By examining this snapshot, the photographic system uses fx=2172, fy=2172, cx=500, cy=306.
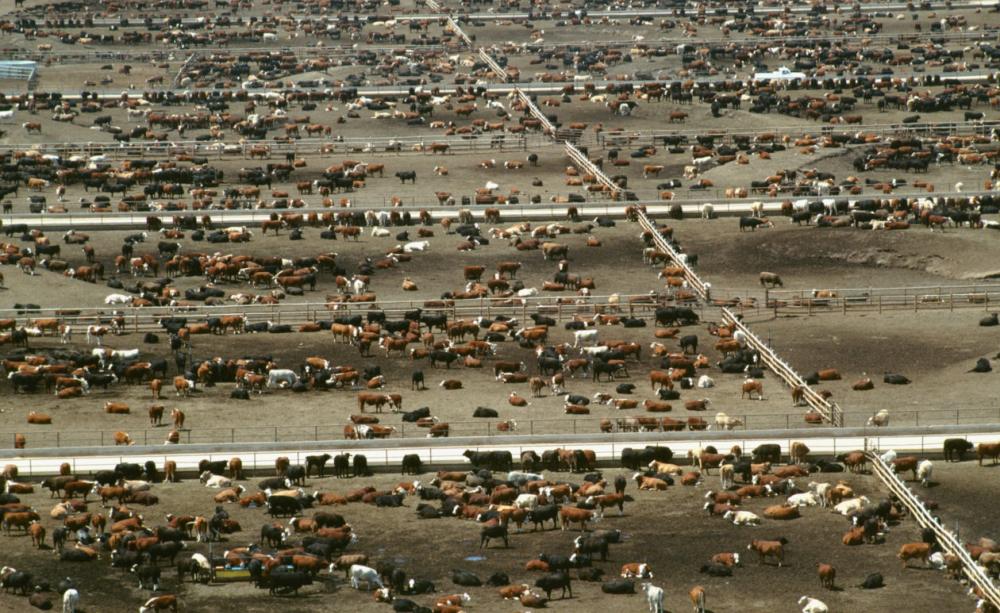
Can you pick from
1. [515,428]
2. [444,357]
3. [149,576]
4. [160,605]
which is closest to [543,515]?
[149,576]

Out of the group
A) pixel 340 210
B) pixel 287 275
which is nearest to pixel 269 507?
pixel 287 275

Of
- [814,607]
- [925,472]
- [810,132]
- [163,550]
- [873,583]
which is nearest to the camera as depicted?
[814,607]

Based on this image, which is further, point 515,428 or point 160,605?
point 515,428

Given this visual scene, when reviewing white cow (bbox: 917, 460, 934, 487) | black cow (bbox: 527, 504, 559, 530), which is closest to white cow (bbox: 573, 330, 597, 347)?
white cow (bbox: 917, 460, 934, 487)

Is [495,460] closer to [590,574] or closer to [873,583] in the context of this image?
[590,574]

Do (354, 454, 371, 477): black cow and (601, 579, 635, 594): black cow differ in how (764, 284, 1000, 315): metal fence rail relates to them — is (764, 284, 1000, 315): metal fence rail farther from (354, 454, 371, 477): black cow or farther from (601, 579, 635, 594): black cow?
(601, 579, 635, 594): black cow

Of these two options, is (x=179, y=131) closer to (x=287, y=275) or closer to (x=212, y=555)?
(x=287, y=275)
